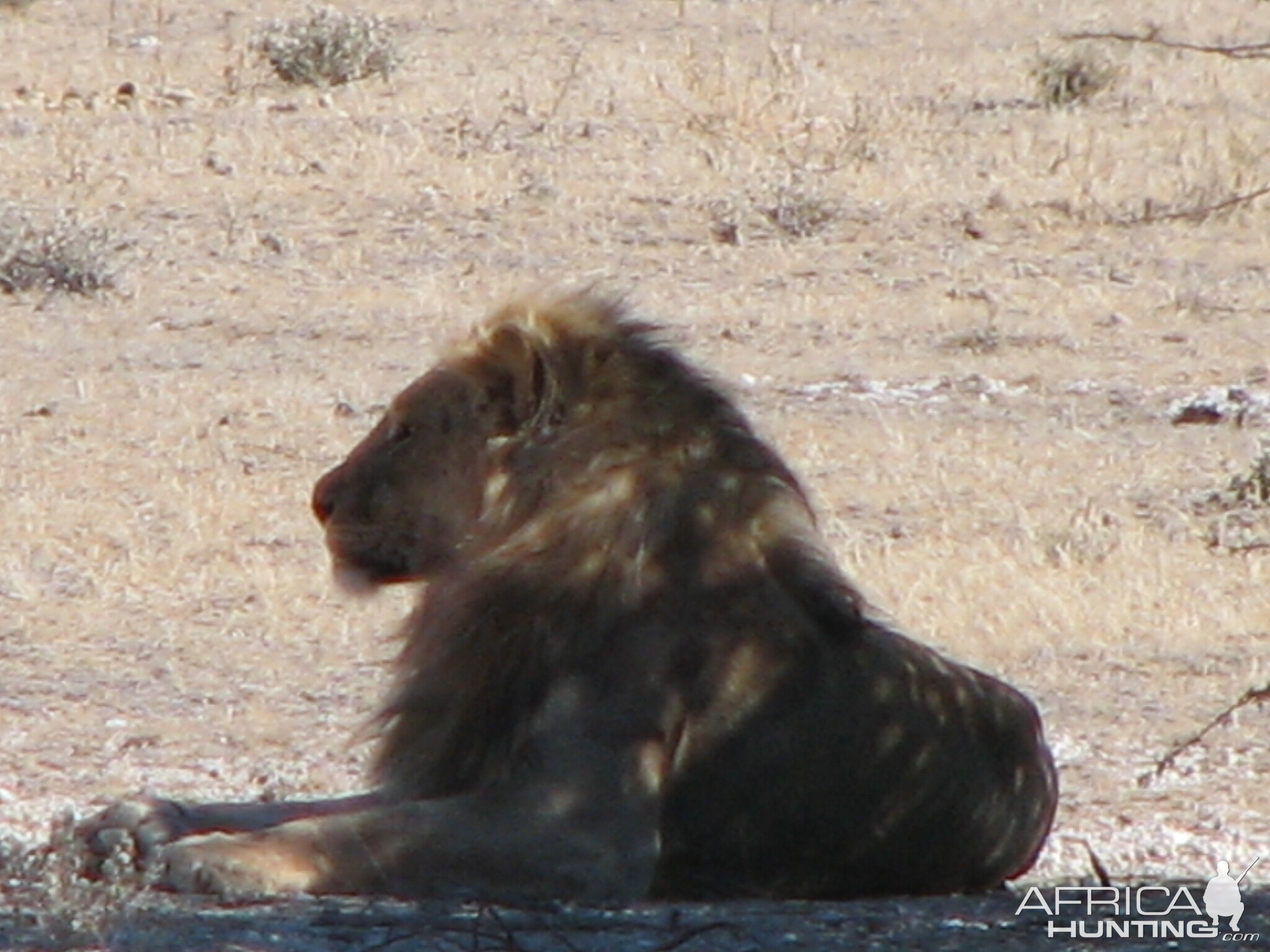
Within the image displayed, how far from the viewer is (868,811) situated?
5410 millimetres

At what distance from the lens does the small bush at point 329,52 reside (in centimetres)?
2041

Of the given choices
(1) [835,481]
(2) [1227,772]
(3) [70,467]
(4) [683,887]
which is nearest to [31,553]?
(3) [70,467]

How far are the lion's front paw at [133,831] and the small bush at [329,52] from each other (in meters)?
15.2

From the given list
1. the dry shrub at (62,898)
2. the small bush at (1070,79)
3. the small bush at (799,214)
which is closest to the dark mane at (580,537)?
the dry shrub at (62,898)

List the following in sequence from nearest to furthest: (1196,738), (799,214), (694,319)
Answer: (1196,738) → (694,319) → (799,214)

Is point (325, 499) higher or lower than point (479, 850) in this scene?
higher

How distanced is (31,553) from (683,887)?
5.08 metres

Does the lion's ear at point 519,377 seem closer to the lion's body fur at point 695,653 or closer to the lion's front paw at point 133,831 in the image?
the lion's body fur at point 695,653

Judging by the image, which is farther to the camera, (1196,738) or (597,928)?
(1196,738)

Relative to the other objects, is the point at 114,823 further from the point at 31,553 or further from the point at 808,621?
the point at 31,553

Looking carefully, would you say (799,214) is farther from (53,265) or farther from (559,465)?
(559,465)

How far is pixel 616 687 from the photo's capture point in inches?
202

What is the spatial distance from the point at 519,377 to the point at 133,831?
1.15 meters

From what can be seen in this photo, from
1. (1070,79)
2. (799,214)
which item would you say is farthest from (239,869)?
(1070,79)
